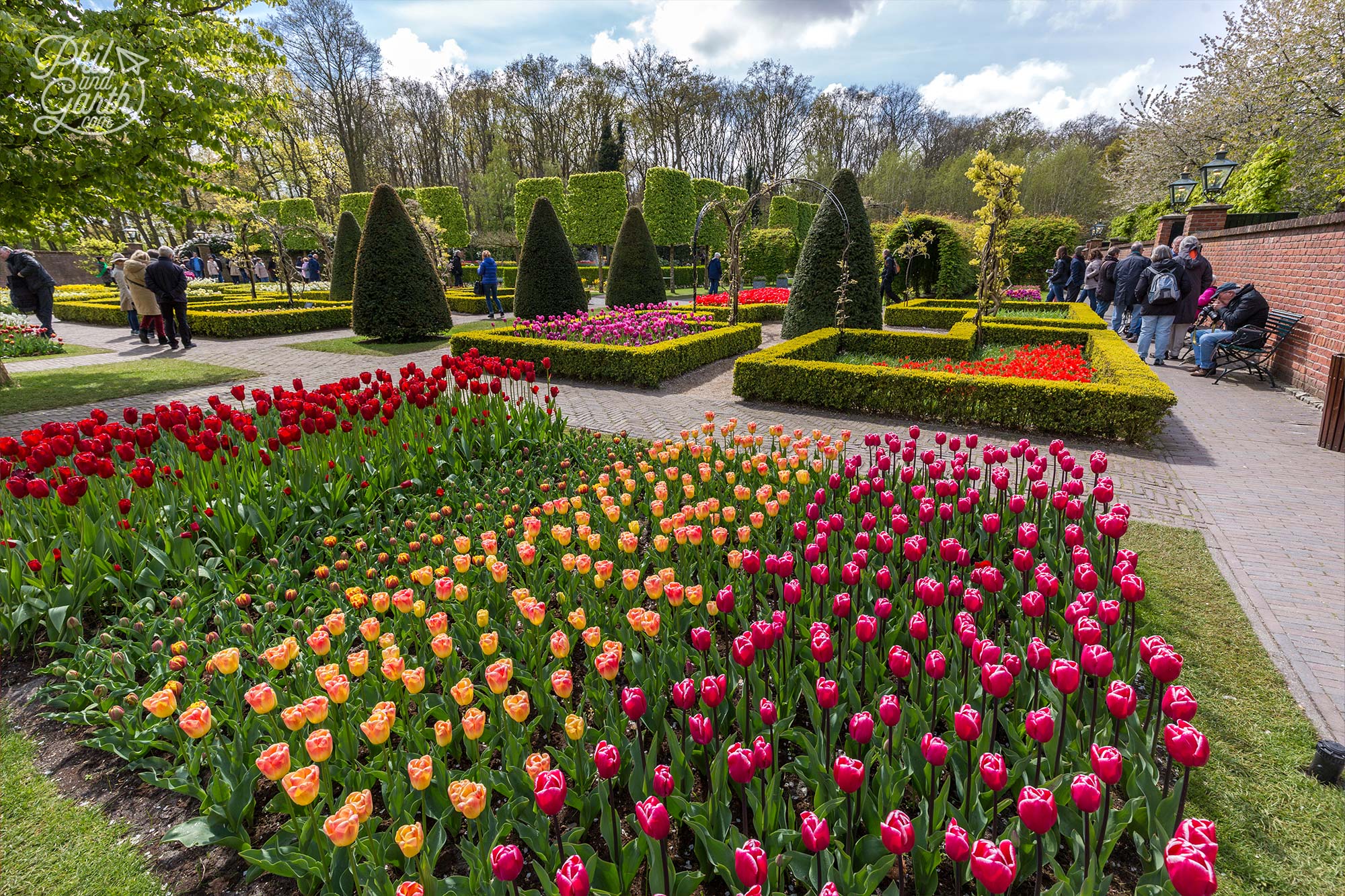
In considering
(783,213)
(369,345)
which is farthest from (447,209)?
(369,345)

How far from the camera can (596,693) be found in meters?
2.59

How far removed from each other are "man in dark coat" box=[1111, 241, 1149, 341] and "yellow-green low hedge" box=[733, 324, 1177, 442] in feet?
10.7

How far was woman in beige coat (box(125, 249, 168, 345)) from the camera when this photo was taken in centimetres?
1366

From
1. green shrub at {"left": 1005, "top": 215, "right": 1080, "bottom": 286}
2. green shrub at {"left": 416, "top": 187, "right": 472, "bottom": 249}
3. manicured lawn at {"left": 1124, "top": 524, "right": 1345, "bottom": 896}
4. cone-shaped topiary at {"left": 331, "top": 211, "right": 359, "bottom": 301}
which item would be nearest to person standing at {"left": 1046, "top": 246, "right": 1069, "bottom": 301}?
green shrub at {"left": 1005, "top": 215, "right": 1080, "bottom": 286}

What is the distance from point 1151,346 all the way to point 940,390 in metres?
8.57

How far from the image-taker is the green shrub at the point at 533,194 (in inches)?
1147

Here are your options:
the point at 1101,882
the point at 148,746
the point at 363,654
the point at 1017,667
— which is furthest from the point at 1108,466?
the point at 148,746

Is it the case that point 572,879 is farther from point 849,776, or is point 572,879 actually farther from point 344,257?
point 344,257

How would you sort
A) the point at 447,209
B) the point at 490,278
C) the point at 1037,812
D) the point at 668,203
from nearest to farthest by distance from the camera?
1. the point at 1037,812
2. the point at 490,278
3. the point at 668,203
4. the point at 447,209

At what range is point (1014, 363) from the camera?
9914mm

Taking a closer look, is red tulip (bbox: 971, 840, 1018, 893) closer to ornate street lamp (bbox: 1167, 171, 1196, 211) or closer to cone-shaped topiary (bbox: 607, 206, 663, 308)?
cone-shaped topiary (bbox: 607, 206, 663, 308)

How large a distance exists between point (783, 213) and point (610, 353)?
1141 inches

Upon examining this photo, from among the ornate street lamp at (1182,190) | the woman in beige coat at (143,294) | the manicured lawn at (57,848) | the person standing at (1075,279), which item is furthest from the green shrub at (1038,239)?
the manicured lawn at (57,848)

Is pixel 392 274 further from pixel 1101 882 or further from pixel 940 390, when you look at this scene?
pixel 1101 882
